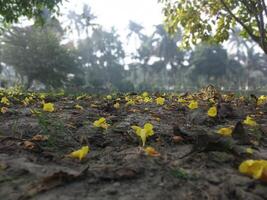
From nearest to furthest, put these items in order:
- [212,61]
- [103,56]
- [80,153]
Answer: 1. [80,153]
2. [212,61]
3. [103,56]

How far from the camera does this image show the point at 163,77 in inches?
2891

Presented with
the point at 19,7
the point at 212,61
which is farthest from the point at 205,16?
the point at 212,61

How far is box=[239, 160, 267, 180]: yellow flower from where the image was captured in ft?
6.22

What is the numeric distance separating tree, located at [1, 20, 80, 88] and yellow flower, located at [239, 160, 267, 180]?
35.4 metres

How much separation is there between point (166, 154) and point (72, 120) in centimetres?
152

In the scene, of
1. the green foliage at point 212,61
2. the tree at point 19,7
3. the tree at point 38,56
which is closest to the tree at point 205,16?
the tree at point 19,7

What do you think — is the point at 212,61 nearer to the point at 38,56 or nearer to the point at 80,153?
the point at 38,56

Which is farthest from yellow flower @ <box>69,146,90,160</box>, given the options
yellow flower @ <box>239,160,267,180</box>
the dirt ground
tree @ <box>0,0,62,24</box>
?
tree @ <box>0,0,62,24</box>

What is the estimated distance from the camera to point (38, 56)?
3669 cm

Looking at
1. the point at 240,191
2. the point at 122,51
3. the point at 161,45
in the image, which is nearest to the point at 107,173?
the point at 240,191

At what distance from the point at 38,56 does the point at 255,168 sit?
36.4 m

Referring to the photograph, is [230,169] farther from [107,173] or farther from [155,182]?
[107,173]

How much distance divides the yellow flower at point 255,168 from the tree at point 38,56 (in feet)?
116

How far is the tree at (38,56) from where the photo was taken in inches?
Answer: 1444
